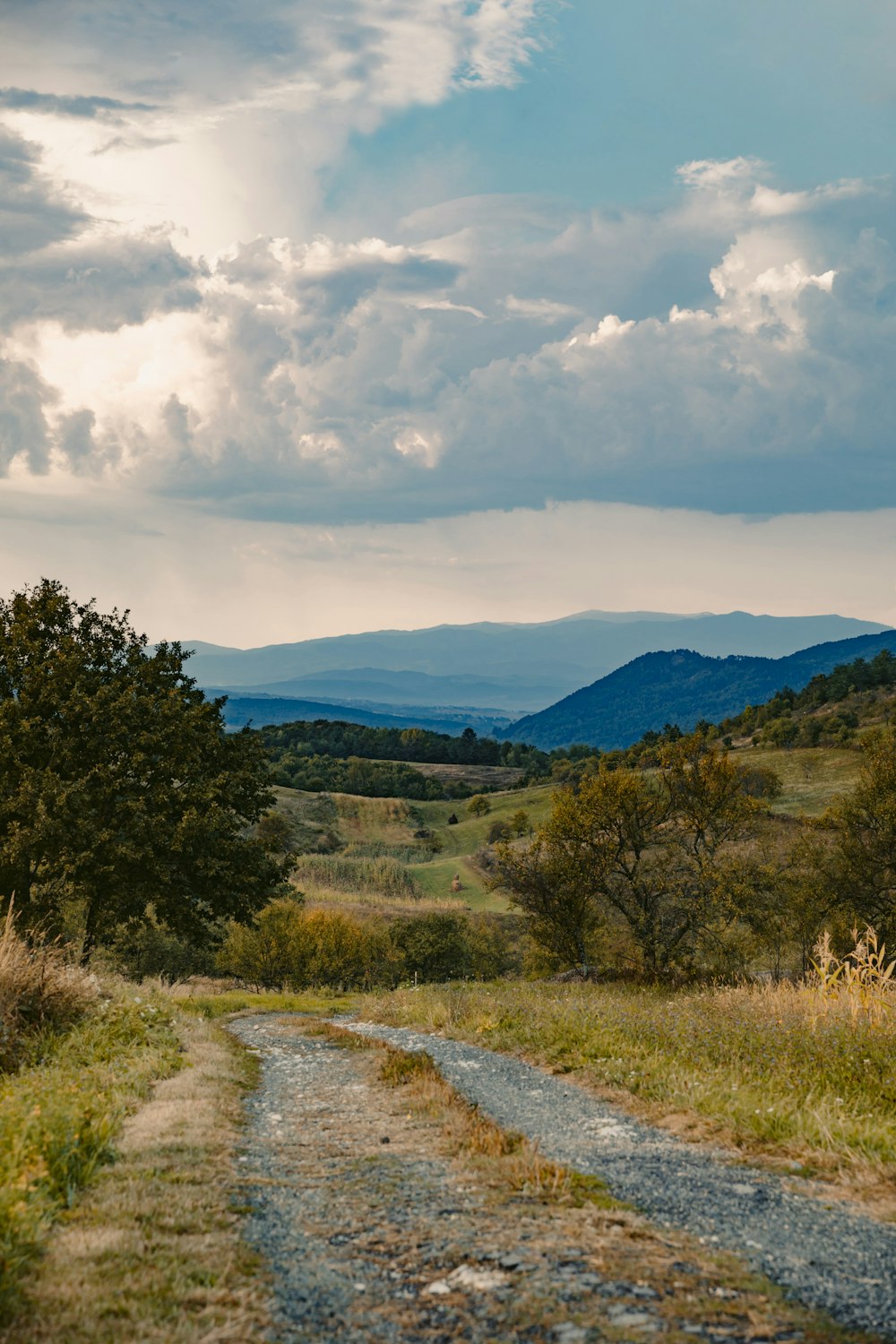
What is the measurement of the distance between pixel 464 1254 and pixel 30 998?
35.7ft

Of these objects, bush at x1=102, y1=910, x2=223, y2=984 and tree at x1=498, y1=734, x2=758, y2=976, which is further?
bush at x1=102, y1=910, x2=223, y2=984

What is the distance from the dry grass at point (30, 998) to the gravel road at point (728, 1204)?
6.56m

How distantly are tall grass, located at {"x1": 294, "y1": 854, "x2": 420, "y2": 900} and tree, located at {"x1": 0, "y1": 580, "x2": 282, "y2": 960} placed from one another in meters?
55.9

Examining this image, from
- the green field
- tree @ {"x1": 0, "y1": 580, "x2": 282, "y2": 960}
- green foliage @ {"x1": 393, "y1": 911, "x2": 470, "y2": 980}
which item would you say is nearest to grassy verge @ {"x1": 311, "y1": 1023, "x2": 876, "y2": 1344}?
tree @ {"x1": 0, "y1": 580, "x2": 282, "y2": 960}

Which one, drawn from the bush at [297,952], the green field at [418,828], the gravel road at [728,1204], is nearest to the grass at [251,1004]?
the bush at [297,952]

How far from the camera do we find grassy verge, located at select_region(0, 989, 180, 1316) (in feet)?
19.5

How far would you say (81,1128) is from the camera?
8.37 meters

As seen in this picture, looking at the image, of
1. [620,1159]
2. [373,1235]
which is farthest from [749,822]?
[373,1235]

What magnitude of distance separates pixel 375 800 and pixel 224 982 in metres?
95.2

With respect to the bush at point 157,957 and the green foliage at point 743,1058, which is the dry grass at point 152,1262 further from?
the bush at point 157,957

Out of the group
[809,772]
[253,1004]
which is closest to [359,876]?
[809,772]

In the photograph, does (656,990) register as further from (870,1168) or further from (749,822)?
(870,1168)

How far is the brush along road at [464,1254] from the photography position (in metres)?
5.14

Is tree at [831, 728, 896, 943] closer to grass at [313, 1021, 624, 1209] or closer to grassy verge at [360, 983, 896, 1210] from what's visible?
grassy verge at [360, 983, 896, 1210]
